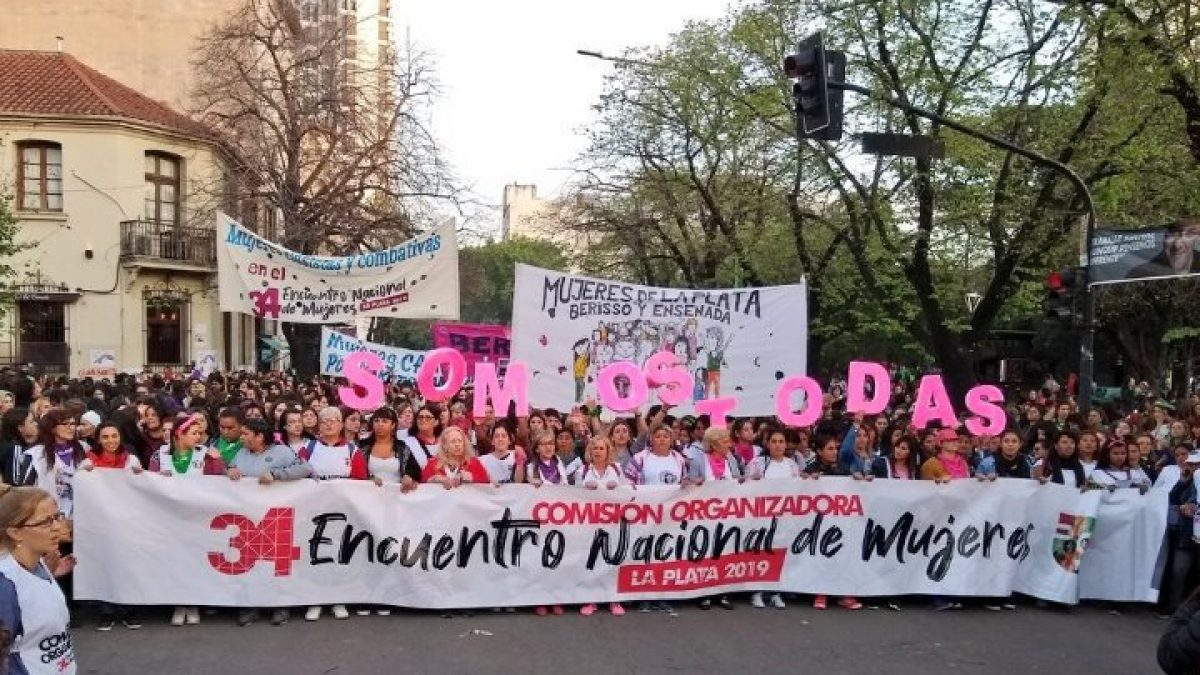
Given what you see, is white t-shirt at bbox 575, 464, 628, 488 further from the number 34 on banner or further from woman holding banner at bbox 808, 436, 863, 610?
the number 34 on banner

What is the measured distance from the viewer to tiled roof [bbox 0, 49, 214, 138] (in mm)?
27281

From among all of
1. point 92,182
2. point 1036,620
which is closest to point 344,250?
point 92,182

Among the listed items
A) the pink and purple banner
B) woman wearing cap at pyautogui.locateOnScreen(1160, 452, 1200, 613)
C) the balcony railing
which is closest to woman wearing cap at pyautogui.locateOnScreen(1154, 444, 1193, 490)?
woman wearing cap at pyautogui.locateOnScreen(1160, 452, 1200, 613)

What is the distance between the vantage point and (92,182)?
27.3 meters

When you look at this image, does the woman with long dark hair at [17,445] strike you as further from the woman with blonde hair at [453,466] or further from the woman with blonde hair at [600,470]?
the woman with blonde hair at [600,470]

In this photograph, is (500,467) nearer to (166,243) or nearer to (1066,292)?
(1066,292)

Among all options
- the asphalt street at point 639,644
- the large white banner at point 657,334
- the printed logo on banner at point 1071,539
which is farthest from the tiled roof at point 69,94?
the printed logo on banner at point 1071,539

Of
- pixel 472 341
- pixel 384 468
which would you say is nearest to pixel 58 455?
pixel 384 468

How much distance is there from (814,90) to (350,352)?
23.8ft

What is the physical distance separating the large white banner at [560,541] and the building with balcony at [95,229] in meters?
20.0

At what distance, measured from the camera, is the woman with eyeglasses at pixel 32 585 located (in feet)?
11.1

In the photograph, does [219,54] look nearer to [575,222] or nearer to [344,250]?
[344,250]

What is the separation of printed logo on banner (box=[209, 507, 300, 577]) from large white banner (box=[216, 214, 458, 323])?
12.4 feet

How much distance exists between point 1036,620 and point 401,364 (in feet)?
32.3
